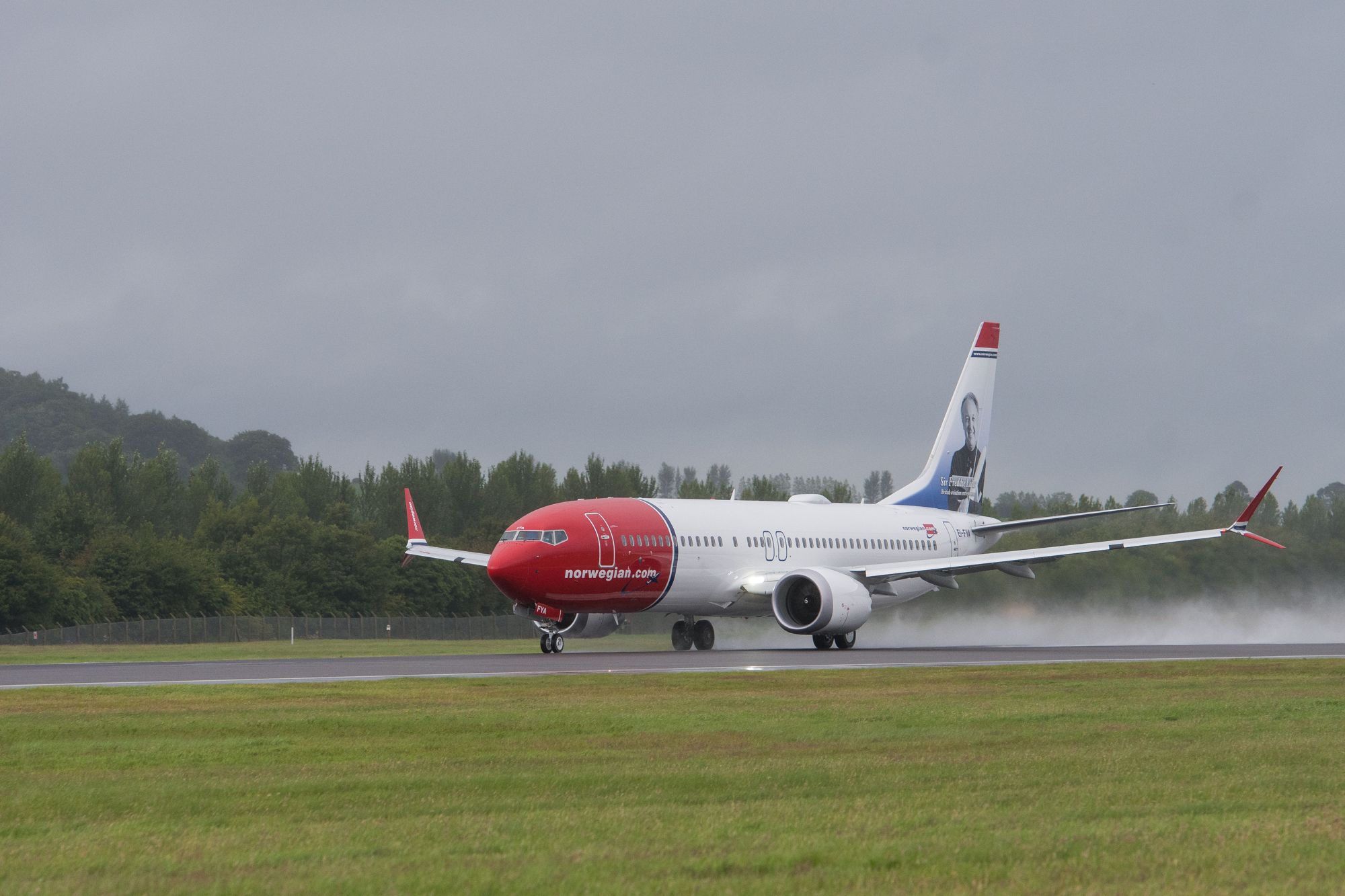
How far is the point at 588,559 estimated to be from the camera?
4128 cm

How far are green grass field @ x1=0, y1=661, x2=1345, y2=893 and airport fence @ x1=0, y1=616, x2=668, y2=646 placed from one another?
45.3m

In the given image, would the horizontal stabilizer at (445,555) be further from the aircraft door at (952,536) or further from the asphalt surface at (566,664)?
the aircraft door at (952,536)

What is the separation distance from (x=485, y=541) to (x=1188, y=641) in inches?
2037

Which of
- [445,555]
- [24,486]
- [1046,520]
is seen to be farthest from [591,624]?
[24,486]

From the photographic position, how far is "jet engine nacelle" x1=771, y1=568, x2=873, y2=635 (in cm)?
4456

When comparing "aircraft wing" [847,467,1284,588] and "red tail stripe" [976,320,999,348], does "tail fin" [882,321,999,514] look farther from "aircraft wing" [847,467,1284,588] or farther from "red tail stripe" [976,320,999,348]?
"aircraft wing" [847,467,1284,588]

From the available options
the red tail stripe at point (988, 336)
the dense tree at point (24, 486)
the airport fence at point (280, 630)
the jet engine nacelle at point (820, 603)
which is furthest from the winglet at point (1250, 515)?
the dense tree at point (24, 486)

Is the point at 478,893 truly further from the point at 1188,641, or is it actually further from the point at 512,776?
the point at 1188,641

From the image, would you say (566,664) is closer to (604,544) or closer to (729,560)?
(604,544)

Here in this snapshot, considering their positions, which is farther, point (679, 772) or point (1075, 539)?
point (1075, 539)

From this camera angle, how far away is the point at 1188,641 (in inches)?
2244

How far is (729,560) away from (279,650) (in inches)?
701

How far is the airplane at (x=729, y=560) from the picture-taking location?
41.4m

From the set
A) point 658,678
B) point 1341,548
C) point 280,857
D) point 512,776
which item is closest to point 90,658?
point 658,678
